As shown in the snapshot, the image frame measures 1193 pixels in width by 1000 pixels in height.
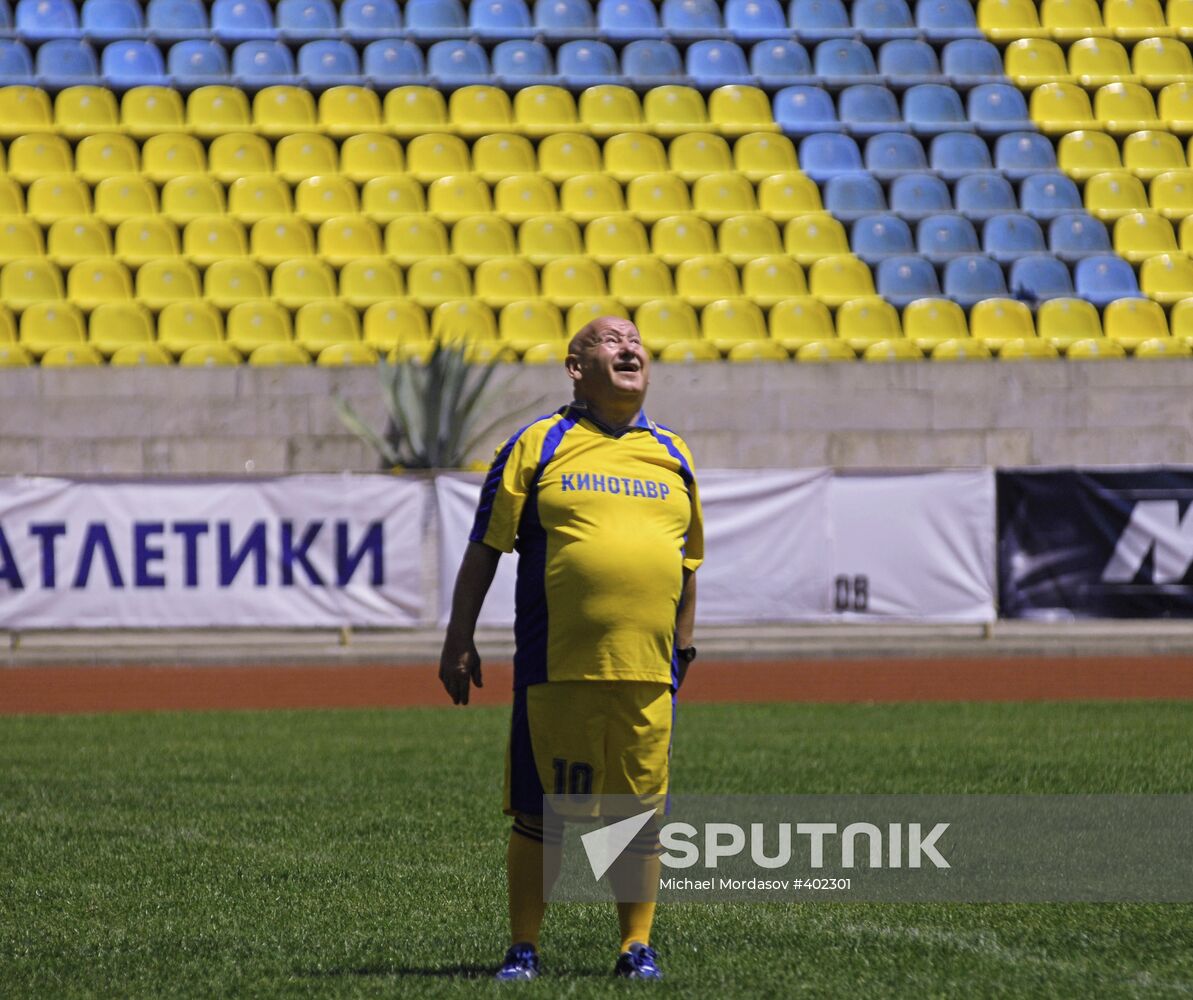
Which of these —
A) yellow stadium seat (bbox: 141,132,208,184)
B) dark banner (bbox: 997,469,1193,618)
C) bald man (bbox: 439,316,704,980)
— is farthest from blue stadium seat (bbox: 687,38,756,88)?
bald man (bbox: 439,316,704,980)

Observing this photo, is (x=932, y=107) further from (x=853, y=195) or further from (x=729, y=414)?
(x=729, y=414)

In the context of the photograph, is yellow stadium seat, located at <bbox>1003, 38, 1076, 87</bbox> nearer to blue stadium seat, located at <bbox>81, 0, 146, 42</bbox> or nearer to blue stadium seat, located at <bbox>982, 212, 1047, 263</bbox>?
blue stadium seat, located at <bbox>982, 212, 1047, 263</bbox>

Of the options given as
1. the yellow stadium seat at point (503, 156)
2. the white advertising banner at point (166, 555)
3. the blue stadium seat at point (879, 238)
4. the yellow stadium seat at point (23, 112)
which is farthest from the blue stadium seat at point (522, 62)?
the white advertising banner at point (166, 555)

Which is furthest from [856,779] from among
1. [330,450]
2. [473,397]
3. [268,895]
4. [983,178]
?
[983,178]

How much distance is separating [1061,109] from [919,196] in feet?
8.02

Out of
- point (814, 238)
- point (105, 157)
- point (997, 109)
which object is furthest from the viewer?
point (997, 109)

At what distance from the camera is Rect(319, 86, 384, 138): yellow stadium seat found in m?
20.5

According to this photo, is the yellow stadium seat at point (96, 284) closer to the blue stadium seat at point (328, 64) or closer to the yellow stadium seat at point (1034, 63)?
the blue stadium seat at point (328, 64)

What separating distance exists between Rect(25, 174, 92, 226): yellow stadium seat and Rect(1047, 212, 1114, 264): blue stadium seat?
10676mm

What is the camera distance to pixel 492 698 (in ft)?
42.7

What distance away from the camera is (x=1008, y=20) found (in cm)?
2233

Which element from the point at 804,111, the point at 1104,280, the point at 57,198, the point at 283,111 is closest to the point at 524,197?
the point at 283,111

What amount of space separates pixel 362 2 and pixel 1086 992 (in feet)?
63.6

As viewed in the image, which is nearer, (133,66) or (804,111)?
(133,66)
